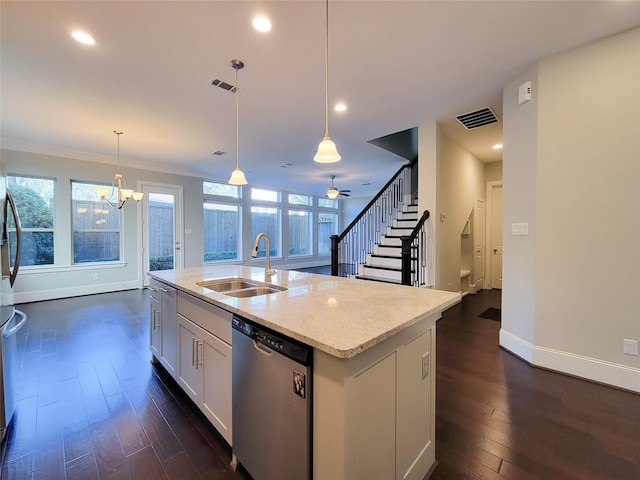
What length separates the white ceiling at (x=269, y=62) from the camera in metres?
1.94

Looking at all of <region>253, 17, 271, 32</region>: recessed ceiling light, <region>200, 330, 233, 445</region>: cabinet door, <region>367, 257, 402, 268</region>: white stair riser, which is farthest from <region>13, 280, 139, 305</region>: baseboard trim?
<region>253, 17, 271, 32</region>: recessed ceiling light

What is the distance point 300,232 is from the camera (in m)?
9.91

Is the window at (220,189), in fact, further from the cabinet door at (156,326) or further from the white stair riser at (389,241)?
the cabinet door at (156,326)

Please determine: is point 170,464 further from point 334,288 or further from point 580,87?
point 580,87

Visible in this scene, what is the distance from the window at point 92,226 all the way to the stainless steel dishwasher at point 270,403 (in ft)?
19.3

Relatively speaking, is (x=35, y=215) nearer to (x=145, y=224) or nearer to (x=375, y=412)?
(x=145, y=224)

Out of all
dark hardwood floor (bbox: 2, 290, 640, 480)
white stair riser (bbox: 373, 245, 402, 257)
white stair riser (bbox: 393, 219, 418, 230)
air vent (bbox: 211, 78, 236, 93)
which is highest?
air vent (bbox: 211, 78, 236, 93)

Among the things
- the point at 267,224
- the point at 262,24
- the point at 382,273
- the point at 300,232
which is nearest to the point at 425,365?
the point at 262,24

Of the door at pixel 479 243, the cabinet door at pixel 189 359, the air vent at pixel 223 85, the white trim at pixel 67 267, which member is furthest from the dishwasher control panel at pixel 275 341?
the white trim at pixel 67 267

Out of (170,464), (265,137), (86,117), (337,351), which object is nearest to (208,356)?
(170,464)

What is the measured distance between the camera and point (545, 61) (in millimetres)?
2488

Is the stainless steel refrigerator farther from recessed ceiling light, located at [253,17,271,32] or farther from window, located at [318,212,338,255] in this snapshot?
window, located at [318,212,338,255]

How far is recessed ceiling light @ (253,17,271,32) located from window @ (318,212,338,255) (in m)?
8.40

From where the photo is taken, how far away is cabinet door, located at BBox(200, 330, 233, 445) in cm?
153
